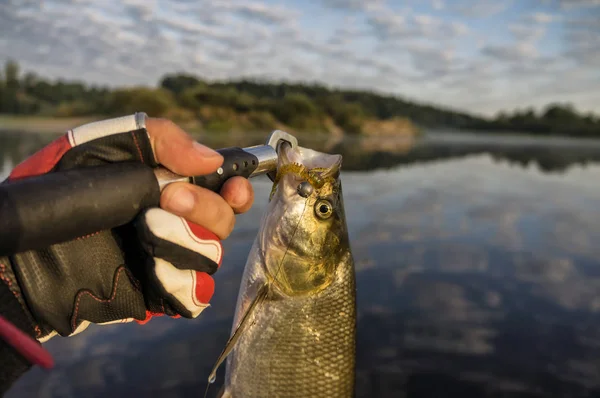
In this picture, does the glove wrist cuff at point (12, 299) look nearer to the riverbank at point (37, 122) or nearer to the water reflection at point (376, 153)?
the water reflection at point (376, 153)

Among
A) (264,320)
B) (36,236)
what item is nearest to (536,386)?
(264,320)

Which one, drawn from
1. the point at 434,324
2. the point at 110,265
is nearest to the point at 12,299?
the point at 110,265

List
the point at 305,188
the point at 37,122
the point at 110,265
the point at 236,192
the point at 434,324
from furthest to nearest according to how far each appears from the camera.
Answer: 1. the point at 37,122
2. the point at 434,324
3. the point at 305,188
4. the point at 110,265
5. the point at 236,192

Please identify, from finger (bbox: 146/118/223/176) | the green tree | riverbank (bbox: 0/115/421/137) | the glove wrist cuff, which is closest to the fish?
finger (bbox: 146/118/223/176)

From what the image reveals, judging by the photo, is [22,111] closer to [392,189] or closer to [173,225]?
[392,189]

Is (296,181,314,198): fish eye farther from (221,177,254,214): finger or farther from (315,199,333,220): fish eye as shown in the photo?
(221,177,254,214): finger

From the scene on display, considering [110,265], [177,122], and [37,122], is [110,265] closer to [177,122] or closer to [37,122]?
[177,122]

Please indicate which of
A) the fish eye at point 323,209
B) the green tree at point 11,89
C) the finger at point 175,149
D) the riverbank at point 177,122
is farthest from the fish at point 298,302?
the green tree at point 11,89
